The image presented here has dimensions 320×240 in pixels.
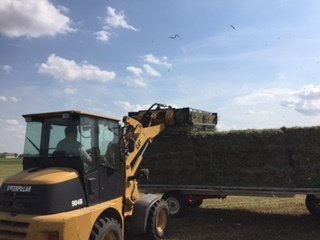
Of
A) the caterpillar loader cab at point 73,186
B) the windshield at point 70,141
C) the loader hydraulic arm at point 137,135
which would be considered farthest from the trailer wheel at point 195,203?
the windshield at point 70,141

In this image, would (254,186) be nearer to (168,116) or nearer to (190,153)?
(190,153)

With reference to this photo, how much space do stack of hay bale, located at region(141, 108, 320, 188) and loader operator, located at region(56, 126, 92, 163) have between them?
20.6 ft

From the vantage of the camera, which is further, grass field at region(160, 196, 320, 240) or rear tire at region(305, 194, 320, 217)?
rear tire at region(305, 194, 320, 217)

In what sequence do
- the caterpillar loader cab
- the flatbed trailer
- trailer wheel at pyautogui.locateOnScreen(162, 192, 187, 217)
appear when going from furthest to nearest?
trailer wheel at pyautogui.locateOnScreen(162, 192, 187, 217) < the flatbed trailer < the caterpillar loader cab

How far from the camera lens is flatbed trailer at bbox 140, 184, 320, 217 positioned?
12.6 meters

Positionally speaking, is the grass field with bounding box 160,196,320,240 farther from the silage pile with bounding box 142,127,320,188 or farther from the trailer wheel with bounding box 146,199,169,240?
the silage pile with bounding box 142,127,320,188

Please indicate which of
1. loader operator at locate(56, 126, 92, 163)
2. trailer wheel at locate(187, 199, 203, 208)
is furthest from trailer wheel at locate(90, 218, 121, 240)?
trailer wheel at locate(187, 199, 203, 208)

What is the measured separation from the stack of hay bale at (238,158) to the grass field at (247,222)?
42.1 inches

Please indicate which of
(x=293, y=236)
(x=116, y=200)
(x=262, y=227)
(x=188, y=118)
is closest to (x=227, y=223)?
(x=262, y=227)

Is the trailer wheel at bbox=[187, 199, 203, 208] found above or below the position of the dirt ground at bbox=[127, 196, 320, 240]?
above

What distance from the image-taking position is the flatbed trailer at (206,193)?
12633 millimetres

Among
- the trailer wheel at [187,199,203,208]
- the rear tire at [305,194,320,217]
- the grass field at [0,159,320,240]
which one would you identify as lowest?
the grass field at [0,159,320,240]

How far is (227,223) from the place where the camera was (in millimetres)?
13047

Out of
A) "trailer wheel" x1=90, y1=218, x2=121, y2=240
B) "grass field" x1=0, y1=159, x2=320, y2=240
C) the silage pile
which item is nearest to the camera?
"trailer wheel" x1=90, y1=218, x2=121, y2=240
